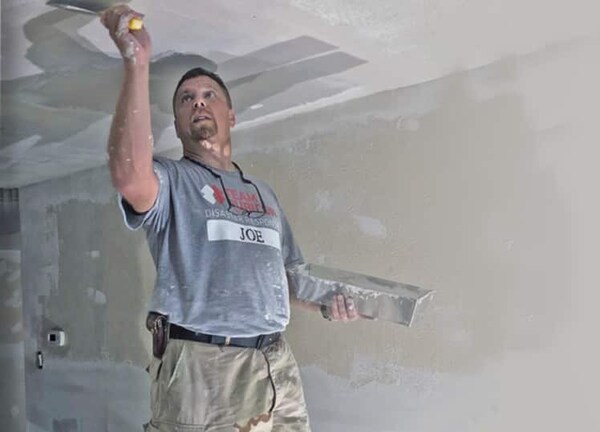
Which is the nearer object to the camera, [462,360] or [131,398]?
[462,360]

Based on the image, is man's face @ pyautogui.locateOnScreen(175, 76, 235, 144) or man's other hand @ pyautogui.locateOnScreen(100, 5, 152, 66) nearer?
man's other hand @ pyautogui.locateOnScreen(100, 5, 152, 66)

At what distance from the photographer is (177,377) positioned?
128 cm

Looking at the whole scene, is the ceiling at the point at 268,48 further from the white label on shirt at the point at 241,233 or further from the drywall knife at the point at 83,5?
the white label on shirt at the point at 241,233

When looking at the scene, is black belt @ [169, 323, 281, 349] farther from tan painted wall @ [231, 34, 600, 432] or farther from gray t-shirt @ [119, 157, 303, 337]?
tan painted wall @ [231, 34, 600, 432]

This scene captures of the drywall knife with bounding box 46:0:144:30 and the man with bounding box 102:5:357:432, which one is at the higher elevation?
the drywall knife with bounding box 46:0:144:30

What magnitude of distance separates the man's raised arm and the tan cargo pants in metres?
0.38

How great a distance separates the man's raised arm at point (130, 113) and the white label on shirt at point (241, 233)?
229 millimetres

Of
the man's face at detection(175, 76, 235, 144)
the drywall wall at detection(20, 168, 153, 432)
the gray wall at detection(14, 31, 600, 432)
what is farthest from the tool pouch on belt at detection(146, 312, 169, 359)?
the drywall wall at detection(20, 168, 153, 432)

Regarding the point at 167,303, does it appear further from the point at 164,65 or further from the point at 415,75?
the point at 415,75

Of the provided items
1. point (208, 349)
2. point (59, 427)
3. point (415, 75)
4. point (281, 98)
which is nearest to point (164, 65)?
point (281, 98)

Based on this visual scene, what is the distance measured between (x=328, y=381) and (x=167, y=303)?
0.74 m

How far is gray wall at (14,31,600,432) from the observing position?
145cm

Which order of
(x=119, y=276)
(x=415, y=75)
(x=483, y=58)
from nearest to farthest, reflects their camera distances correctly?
(x=483, y=58)
(x=415, y=75)
(x=119, y=276)

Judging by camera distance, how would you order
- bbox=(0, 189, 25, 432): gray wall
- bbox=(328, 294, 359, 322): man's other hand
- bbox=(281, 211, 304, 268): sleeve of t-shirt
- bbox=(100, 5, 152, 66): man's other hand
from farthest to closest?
bbox=(281, 211, 304, 268): sleeve of t-shirt < bbox=(328, 294, 359, 322): man's other hand < bbox=(0, 189, 25, 432): gray wall < bbox=(100, 5, 152, 66): man's other hand
